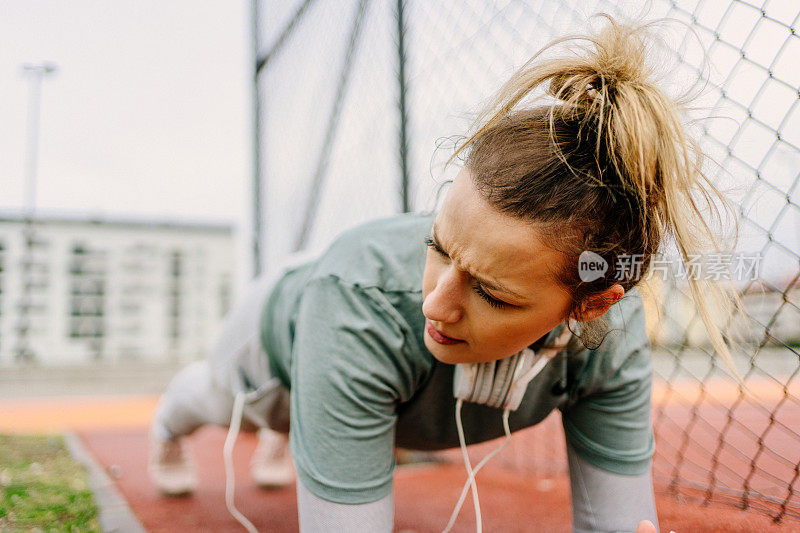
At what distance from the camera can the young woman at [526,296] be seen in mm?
864

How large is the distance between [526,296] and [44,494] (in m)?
1.99

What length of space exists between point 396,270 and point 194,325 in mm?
44680

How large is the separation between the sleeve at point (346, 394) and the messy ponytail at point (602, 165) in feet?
1.09

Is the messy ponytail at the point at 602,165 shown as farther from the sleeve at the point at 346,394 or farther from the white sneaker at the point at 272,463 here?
the white sneaker at the point at 272,463

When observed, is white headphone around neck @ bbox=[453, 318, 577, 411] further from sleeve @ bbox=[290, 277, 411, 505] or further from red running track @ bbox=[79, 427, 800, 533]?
red running track @ bbox=[79, 427, 800, 533]

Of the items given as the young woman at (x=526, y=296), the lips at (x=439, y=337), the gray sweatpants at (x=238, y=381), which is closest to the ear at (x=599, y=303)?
the young woman at (x=526, y=296)

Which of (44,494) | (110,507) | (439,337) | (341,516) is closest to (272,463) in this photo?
(110,507)

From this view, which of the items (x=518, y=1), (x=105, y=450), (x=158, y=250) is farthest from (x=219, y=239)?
(x=518, y=1)

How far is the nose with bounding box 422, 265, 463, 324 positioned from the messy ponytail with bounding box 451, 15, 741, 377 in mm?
127

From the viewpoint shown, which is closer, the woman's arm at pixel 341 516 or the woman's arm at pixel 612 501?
the woman's arm at pixel 341 516

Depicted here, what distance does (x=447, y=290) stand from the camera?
0.90m

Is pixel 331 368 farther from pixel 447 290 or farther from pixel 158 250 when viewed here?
pixel 158 250

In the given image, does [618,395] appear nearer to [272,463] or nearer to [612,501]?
[612,501]

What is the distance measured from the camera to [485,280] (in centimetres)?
87
